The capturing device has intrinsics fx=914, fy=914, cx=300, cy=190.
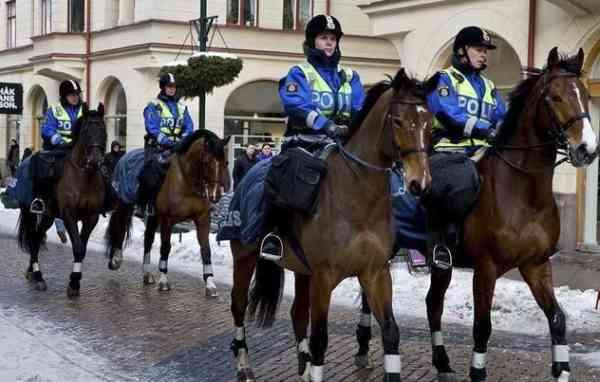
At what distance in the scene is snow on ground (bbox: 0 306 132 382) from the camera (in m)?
7.75

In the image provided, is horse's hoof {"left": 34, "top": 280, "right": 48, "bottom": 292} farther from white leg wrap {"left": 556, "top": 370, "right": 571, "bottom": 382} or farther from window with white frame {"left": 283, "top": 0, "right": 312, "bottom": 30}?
window with white frame {"left": 283, "top": 0, "right": 312, "bottom": 30}

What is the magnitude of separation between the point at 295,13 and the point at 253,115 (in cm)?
388

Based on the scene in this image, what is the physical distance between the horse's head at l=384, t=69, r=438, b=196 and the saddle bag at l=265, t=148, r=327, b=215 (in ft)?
2.39

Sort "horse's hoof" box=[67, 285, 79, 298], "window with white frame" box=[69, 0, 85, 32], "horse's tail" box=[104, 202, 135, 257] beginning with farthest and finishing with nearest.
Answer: "window with white frame" box=[69, 0, 85, 32] → "horse's tail" box=[104, 202, 135, 257] → "horse's hoof" box=[67, 285, 79, 298]

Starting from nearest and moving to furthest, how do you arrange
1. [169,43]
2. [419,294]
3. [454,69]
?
[454,69], [419,294], [169,43]

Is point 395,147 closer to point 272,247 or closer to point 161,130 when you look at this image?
point 272,247

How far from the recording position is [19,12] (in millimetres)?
39125

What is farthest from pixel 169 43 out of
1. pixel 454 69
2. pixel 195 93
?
pixel 454 69

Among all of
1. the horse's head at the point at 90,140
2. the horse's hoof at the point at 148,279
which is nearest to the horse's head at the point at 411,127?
the horse's head at the point at 90,140

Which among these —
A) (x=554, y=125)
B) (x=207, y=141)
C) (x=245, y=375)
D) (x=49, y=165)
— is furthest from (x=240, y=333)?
(x=49, y=165)

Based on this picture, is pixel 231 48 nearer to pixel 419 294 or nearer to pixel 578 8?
pixel 578 8

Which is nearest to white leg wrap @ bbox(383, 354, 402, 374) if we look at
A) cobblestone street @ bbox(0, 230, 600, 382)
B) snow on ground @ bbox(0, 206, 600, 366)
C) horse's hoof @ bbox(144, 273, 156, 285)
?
cobblestone street @ bbox(0, 230, 600, 382)

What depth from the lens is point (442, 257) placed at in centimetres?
764

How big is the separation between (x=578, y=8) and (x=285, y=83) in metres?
10.9
